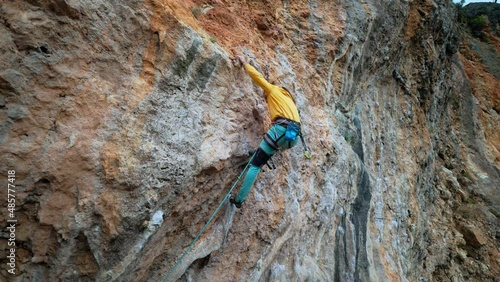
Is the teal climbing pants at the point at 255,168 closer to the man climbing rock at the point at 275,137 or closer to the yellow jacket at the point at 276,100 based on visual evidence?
the man climbing rock at the point at 275,137

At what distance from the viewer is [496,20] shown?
27984mm

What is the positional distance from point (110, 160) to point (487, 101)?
22177 mm

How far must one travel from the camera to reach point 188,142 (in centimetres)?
385

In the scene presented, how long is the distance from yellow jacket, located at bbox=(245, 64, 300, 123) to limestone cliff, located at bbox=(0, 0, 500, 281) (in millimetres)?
237

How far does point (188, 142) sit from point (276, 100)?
4.80ft

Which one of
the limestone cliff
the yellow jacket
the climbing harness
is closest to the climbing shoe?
the limestone cliff

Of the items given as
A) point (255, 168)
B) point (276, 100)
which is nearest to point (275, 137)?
point (255, 168)

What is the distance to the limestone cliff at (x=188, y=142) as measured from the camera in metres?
3.05

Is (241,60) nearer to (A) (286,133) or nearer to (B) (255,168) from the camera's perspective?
(A) (286,133)

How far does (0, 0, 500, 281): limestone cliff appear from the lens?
3.05 m

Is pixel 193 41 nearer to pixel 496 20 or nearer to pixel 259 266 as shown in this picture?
pixel 259 266

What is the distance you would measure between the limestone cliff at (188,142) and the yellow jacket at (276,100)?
0.24 metres

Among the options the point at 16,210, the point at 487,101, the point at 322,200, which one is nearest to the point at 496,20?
the point at 487,101

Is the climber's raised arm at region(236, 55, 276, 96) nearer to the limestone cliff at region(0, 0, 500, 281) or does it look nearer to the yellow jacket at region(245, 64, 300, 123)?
the yellow jacket at region(245, 64, 300, 123)
